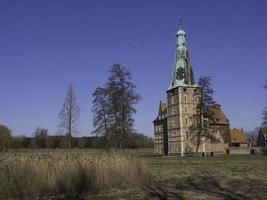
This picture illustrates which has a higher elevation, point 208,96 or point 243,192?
point 208,96

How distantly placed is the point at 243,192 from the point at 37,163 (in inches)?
246

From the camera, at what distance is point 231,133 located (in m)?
103

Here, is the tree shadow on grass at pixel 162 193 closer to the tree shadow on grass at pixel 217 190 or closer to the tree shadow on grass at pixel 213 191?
the tree shadow on grass at pixel 213 191

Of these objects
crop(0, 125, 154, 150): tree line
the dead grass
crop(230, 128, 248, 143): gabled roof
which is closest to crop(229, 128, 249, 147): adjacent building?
crop(230, 128, 248, 143): gabled roof

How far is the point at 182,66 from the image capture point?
291ft

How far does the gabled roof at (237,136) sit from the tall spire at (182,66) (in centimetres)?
2223

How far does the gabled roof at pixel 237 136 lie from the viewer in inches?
4043

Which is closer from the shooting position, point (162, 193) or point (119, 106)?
point (162, 193)

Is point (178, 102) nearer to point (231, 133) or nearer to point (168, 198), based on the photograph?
point (231, 133)

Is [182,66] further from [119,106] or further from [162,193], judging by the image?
[162,193]

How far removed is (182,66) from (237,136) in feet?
91.4

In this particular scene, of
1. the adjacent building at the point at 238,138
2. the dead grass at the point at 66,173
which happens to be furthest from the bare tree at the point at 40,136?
the dead grass at the point at 66,173

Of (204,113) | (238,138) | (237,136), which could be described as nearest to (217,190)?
(204,113)

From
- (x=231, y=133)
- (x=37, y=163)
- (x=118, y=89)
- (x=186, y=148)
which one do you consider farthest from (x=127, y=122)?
(x=231, y=133)
